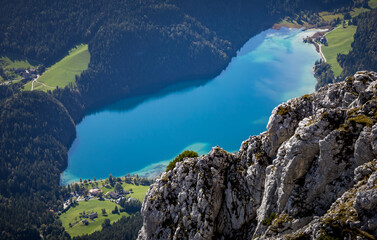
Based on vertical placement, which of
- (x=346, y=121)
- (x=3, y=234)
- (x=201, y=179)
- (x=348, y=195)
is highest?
(x=3, y=234)

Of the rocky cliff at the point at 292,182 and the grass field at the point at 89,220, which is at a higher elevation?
the grass field at the point at 89,220

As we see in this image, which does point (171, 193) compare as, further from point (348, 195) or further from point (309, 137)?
point (348, 195)

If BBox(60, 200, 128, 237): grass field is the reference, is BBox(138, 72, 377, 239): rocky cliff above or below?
below

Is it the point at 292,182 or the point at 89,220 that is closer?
the point at 292,182

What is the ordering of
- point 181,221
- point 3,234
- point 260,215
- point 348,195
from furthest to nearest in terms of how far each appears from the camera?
point 3,234 < point 181,221 < point 260,215 < point 348,195

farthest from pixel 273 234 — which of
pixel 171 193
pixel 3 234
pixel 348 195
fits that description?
pixel 3 234

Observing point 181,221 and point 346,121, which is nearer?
point 346,121

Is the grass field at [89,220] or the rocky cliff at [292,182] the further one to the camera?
the grass field at [89,220]

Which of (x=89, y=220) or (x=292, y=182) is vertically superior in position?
(x=89, y=220)
